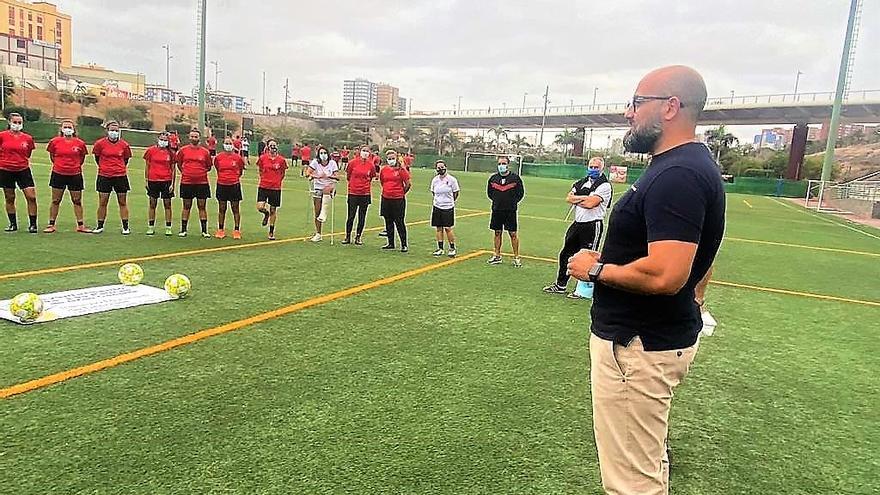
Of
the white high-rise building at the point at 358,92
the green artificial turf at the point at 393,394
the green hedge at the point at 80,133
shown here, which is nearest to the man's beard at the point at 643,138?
the green artificial turf at the point at 393,394

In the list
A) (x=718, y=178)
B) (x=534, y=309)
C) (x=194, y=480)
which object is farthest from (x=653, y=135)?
(x=534, y=309)

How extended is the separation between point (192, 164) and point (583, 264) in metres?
10.6

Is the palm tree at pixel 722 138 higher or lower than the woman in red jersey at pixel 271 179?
higher

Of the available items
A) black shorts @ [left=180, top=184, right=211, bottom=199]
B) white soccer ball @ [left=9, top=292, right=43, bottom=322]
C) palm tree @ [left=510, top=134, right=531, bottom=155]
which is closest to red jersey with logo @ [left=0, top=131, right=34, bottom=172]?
black shorts @ [left=180, top=184, right=211, bottom=199]

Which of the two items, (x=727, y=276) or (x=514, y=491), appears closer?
(x=514, y=491)

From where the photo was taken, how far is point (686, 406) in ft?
15.7

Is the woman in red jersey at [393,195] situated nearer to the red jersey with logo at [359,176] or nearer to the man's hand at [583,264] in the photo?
the red jersey with logo at [359,176]

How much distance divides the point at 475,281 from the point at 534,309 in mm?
1560

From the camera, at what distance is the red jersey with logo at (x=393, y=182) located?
11508 mm

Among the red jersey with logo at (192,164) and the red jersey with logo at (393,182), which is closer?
the red jersey with logo at (192,164)

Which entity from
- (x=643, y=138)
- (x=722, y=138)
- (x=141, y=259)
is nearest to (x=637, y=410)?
(x=643, y=138)

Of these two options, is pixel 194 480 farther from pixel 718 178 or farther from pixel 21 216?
pixel 21 216

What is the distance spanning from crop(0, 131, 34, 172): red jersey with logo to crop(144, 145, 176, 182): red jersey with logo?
6.08ft

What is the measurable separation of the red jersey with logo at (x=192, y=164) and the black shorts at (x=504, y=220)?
216 inches
